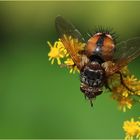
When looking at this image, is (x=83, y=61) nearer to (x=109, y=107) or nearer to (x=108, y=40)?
(x=108, y=40)

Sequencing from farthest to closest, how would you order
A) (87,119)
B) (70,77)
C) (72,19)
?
(72,19) → (70,77) → (87,119)

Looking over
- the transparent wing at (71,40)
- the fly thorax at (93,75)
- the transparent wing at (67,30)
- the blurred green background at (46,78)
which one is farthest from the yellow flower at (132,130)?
the blurred green background at (46,78)

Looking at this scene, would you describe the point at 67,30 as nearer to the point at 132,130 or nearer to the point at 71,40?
the point at 71,40

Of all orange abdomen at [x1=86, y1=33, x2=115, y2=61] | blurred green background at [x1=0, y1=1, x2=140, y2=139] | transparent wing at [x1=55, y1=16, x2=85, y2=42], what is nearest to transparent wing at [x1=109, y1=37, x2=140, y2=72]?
orange abdomen at [x1=86, y1=33, x2=115, y2=61]

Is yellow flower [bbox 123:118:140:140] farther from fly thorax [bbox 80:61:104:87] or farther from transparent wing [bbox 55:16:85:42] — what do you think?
transparent wing [bbox 55:16:85:42]

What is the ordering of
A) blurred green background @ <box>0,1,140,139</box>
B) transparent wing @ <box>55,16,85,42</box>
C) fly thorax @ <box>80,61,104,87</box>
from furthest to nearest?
blurred green background @ <box>0,1,140,139</box>, transparent wing @ <box>55,16,85,42</box>, fly thorax @ <box>80,61,104,87</box>

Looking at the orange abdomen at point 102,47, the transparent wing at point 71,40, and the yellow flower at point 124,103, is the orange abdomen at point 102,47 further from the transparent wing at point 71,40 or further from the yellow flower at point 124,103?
the yellow flower at point 124,103

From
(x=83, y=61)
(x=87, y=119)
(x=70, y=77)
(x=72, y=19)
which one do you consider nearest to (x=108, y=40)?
(x=83, y=61)

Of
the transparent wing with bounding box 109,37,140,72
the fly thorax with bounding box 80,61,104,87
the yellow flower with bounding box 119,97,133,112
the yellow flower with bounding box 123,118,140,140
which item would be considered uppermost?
the transparent wing with bounding box 109,37,140,72
